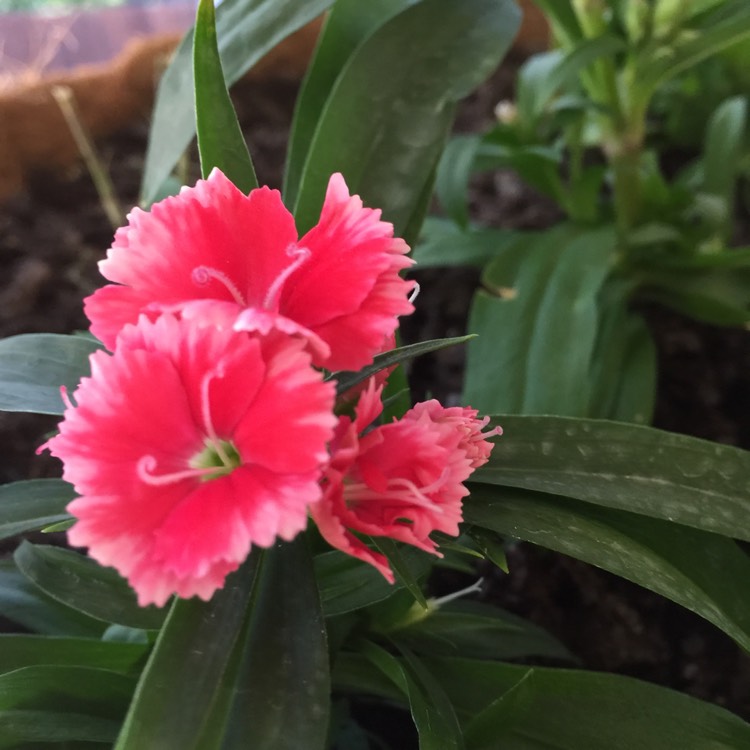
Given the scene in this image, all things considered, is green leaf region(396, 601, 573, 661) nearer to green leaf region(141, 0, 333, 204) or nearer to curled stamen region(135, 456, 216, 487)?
curled stamen region(135, 456, 216, 487)

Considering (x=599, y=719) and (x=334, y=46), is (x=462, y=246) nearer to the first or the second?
(x=334, y=46)

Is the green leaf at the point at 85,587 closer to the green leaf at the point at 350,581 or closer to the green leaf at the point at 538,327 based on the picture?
the green leaf at the point at 350,581

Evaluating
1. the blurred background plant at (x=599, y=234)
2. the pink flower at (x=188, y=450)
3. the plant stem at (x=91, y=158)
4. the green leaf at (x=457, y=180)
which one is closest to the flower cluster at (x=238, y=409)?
the pink flower at (x=188, y=450)

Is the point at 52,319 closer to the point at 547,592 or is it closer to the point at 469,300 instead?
the point at 469,300

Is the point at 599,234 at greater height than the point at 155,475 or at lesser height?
greater

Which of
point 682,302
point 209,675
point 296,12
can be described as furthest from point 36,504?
point 682,302

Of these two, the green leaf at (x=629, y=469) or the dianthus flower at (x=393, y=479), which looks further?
the green leaf at (x=629, y=469)

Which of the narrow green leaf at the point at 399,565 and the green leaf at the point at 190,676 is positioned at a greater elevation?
the narrow green leaf at the point at 399,565

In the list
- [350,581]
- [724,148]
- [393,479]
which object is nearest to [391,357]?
[393,479]
